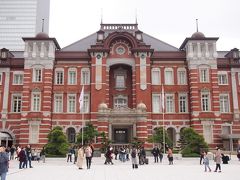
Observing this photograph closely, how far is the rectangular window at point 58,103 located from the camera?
4152cm

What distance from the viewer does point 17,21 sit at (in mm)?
109312

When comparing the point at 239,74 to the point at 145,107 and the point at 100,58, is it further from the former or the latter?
the point at 100,58

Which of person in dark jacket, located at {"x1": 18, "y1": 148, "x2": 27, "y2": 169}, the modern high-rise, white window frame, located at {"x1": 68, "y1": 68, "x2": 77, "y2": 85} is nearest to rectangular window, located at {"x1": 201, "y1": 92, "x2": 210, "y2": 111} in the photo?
white window frame, located at {"x1": 68, "y1": 68, "x2": 77, "y2": 85}

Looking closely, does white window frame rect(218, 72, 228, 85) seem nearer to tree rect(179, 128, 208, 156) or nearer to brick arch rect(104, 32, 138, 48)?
brick arch rect(104, 32, 138, 48)

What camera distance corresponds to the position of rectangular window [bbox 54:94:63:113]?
4152 centimetres

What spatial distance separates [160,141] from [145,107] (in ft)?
17.0

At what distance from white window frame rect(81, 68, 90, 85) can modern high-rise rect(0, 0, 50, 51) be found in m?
71.8

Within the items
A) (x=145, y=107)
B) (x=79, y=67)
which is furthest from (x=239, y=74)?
(x=79, y=67)

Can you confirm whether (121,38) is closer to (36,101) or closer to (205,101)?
(205,101)

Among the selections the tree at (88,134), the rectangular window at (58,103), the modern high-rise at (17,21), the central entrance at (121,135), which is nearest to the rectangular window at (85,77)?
the rectangular window at (58,103)

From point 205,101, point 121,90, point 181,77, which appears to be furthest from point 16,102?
point 205,101

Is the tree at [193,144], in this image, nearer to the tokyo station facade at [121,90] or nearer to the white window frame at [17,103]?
the tokyo station facade at [121,90]

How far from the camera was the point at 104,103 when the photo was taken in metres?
40.0

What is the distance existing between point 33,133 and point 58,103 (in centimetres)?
507
